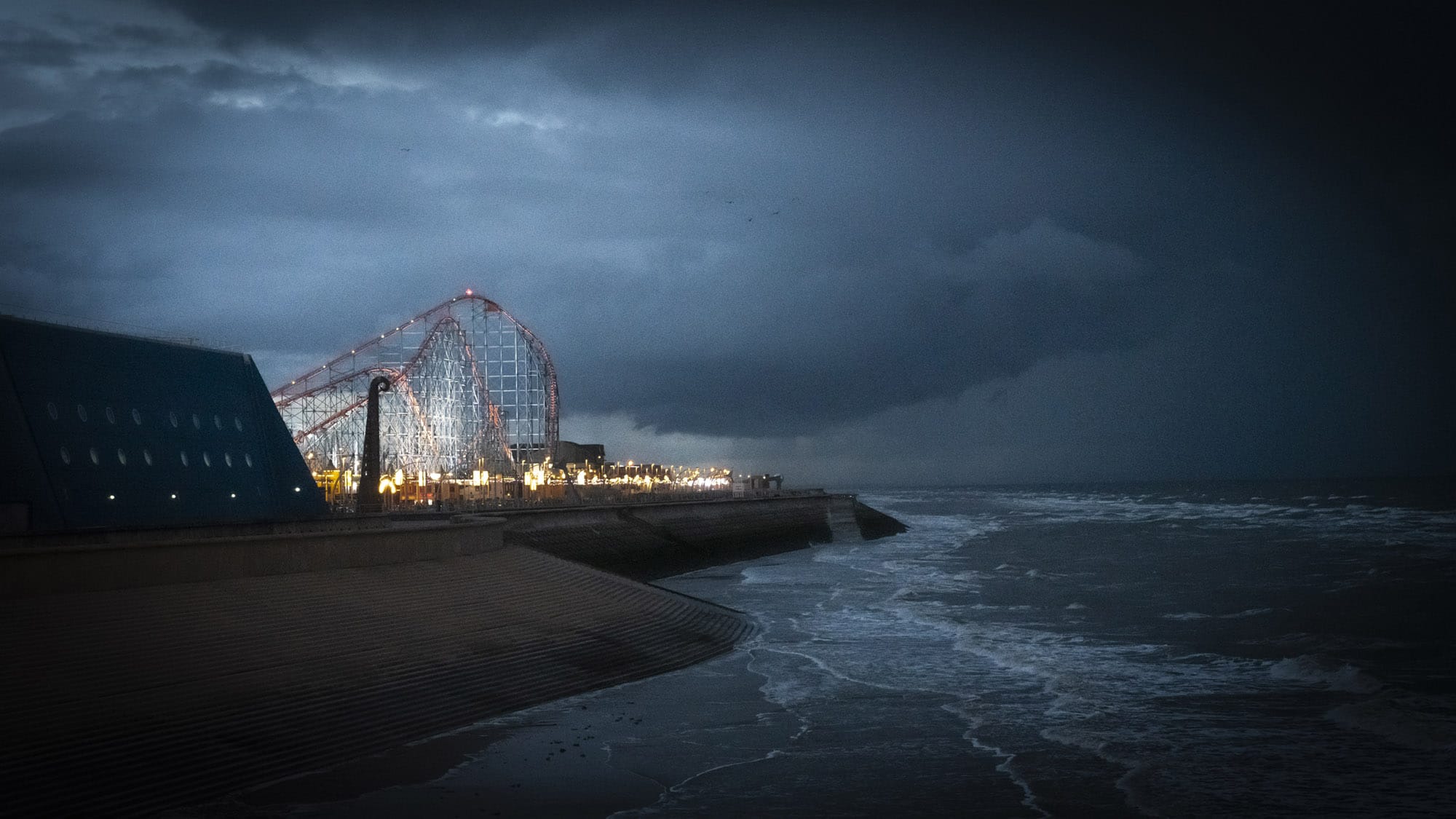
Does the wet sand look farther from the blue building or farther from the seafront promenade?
the blue building

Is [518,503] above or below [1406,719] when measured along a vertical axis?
above

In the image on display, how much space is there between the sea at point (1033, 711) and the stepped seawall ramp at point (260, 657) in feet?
4.76

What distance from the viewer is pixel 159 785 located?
12344 mm

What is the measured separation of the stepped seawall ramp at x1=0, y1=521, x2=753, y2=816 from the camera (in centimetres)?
1262

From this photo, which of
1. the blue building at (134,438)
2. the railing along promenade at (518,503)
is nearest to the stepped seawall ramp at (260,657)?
the blue building at (134,438)

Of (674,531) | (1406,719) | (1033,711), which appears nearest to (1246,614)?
(1406,719)

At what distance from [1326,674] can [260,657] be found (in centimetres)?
1954

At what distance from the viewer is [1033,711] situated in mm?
18469

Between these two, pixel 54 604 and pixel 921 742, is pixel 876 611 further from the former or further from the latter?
pixel 54 604

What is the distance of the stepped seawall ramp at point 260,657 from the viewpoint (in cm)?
1262

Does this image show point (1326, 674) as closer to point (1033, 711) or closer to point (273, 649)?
point (1033, 711)

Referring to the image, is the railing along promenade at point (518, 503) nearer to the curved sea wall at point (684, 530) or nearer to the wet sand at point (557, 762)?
the curved sea wall at point (684, 530)

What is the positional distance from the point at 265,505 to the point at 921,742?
98.8 feet

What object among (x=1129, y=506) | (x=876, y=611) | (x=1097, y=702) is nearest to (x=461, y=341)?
(x=876, y=611)
